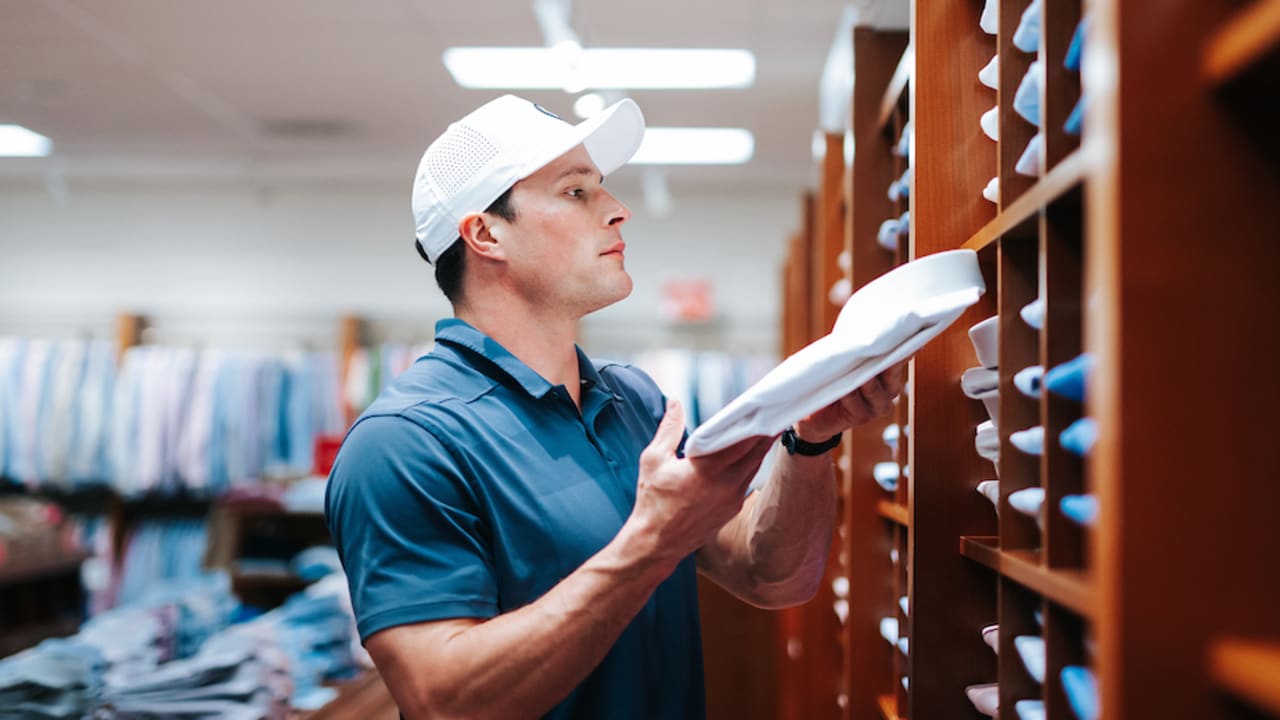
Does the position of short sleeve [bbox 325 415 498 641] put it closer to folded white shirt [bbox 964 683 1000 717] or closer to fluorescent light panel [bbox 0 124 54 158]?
folded white shirt [bbox 964 683 1000 717]

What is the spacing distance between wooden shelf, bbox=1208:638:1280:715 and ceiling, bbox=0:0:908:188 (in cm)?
242

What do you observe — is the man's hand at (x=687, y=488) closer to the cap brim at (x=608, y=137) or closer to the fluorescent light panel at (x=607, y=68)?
the cap brim at (x=608, y=137)

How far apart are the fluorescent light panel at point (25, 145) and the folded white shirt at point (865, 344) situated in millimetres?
4959

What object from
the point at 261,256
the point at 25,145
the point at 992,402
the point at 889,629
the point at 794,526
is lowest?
the point at 889,629

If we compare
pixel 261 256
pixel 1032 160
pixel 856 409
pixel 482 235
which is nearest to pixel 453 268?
pixel 482 235

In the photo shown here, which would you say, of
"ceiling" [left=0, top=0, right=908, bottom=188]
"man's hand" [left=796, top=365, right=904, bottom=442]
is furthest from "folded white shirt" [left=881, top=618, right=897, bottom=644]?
"ceiling" [left=0, top=0, right=908, bottom=188]

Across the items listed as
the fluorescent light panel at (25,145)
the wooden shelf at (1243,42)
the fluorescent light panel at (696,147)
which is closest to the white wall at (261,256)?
the fluorescent light panel at (696,147)

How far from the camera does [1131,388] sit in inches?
23.5

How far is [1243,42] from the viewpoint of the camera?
0.55 m

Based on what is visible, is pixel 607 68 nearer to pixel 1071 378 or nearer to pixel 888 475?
pixel 888 475

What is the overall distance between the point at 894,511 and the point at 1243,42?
1187 mm

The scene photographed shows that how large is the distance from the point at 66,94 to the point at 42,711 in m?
3.43

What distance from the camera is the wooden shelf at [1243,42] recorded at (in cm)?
53

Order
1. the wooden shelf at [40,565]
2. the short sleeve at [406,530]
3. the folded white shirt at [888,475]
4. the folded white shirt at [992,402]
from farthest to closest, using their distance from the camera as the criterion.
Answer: the wooden shelf at [40,565] < the folded white shirt at [888,475] < the short sleeve at [406,530] < the folded white shirt at [992,402]
